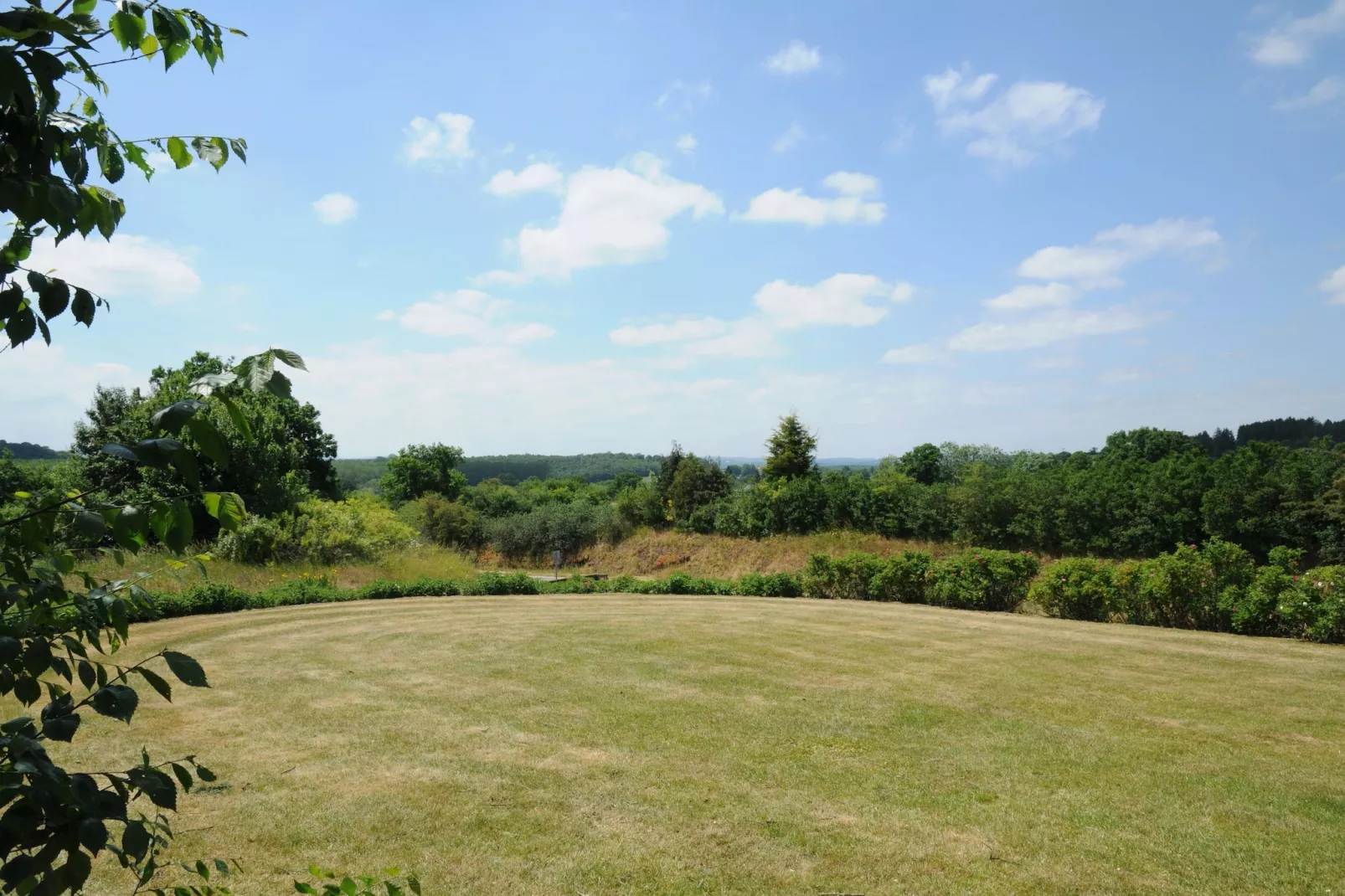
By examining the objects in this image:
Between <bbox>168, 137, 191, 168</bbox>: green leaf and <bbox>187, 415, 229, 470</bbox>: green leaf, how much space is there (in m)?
0.78

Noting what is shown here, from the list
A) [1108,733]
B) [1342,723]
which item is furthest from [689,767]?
[1342,723]

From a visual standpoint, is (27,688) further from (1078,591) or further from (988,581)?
(988,581)

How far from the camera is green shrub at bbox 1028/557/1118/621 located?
12758mm

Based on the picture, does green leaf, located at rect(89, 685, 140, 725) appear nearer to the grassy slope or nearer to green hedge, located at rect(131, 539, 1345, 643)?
green hedge, located at rect(131, 539, 1345, 643)

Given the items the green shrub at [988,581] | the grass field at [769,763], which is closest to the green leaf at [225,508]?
the grass field at [769,763]

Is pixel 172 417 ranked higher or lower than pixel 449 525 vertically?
higher

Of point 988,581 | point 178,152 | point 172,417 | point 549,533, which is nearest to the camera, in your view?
point 172,417

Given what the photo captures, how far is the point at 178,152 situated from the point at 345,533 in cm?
1955

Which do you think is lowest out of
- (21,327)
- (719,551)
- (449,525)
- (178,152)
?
(719,551)

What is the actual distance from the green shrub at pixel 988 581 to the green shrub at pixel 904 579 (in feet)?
1.32

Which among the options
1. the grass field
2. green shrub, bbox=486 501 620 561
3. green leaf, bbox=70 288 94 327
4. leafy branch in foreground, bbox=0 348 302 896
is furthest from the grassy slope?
green leaf, bbox=70 288 94 327

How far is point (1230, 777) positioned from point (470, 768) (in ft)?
17.9

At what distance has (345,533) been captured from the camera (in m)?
19.6

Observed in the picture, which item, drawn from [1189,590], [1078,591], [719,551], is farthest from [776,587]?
[719,551]
